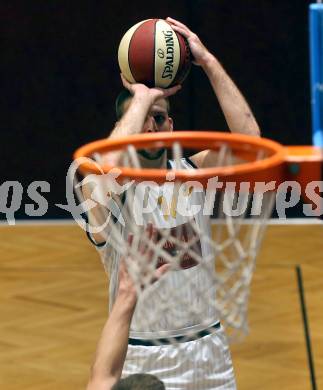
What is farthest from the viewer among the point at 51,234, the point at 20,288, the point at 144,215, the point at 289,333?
the point at 51,234

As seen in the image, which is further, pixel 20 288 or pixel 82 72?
pixel 82 72

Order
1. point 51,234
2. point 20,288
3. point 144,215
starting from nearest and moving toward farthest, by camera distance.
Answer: point 144,215
point 20,288
point 51,234

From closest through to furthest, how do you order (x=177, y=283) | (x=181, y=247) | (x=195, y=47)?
(x=181, y=247) → (x=177, y=283) → (x=195, y=47)

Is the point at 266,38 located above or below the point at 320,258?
above

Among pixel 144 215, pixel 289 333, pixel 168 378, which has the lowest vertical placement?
pixel 289 333

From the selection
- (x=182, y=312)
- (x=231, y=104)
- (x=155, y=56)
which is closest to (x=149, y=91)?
(x=155, y=56)

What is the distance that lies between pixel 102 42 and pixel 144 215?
5.21m

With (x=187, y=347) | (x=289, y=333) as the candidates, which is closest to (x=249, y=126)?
(x=187, y=347)

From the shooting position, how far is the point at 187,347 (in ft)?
14.9

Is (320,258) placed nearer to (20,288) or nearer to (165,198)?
(20,288)

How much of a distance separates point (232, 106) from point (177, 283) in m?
0.74

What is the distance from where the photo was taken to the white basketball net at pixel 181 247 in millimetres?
3729

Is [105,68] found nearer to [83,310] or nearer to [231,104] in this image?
[83,310]

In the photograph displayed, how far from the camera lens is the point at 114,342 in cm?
403
